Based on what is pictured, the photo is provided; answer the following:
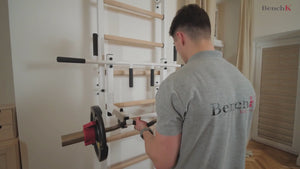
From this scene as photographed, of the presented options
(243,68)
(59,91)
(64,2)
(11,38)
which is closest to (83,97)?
(59,91)

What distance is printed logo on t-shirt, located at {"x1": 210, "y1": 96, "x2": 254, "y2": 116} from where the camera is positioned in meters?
0.54

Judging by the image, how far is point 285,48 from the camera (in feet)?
7.40

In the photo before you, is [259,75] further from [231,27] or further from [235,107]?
[235,107]

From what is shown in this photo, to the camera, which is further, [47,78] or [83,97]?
[83,97]

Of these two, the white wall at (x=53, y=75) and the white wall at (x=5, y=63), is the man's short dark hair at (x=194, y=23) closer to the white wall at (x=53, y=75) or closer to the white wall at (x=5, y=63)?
the white wall at (x=53, y=75)

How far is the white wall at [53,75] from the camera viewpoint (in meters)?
0.94

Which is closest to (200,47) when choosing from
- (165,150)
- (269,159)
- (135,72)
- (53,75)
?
(165,150)

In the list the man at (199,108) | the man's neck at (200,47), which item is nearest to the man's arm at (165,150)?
the man at (199,108)

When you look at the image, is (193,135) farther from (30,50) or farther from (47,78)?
(30,50)

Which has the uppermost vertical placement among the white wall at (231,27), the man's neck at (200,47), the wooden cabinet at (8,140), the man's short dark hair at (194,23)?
the white wall at (231,27)

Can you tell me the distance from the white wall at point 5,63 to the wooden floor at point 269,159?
2940mm

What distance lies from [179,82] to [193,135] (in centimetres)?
23

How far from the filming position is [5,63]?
100 cm

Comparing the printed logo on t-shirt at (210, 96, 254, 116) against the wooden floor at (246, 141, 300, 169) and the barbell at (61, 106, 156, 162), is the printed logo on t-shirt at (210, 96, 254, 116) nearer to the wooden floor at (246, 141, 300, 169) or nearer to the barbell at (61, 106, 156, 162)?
the barbell at (61, 106, 156, 162)
